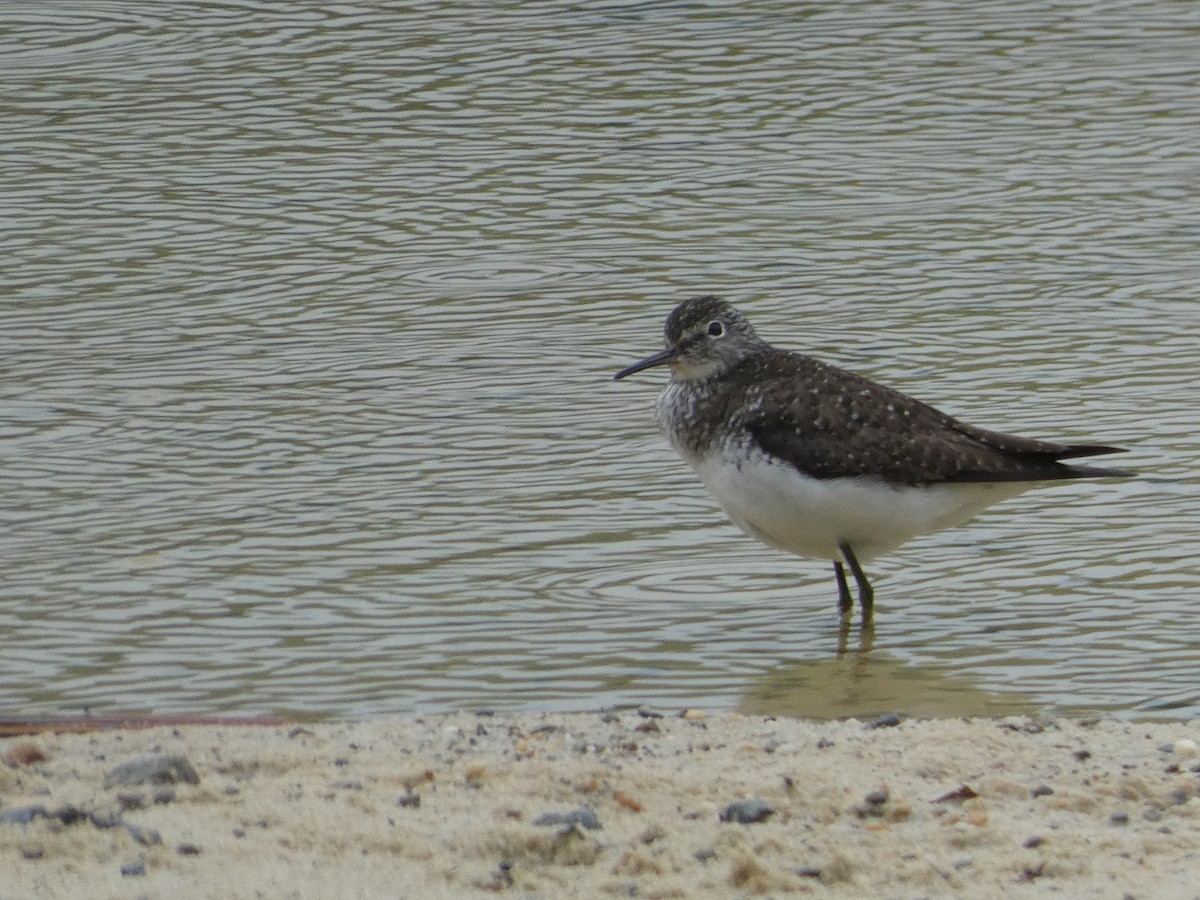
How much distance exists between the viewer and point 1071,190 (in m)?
11.6

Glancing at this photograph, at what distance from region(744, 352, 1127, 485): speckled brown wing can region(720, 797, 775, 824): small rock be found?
2.38m

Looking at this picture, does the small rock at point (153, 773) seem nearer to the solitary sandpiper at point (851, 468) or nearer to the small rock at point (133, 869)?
the small rock at point (133, 869)

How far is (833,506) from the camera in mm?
7172

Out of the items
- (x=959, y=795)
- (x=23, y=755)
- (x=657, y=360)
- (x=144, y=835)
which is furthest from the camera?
(x=657, y=360)

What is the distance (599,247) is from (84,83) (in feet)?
14.7

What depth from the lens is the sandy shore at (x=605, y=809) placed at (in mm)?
4586

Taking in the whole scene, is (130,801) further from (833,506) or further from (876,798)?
(833,506)

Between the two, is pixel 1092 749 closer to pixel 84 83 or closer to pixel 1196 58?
pixel 1196 58

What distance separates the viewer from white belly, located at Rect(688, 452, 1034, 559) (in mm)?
7172

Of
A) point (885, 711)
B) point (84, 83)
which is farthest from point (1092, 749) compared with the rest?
point (84, 83)

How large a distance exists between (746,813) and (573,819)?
0.39 meters

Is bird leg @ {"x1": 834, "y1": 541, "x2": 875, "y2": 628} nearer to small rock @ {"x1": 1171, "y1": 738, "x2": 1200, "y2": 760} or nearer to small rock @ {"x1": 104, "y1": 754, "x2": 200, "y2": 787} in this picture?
small rock @ {"x1": 1171, "y1": 738, "x2": 1200, "y2": 760}

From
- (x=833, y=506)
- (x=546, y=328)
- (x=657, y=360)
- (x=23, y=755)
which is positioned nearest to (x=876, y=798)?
(x=23, y=755)

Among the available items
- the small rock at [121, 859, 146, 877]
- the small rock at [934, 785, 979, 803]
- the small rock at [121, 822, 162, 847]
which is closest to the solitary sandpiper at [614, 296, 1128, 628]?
the small rock at [934, 785, 979, 803]
